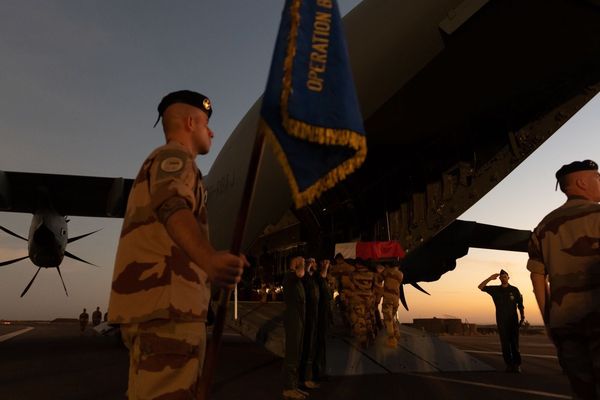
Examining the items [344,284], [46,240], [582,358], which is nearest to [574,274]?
[582,358]

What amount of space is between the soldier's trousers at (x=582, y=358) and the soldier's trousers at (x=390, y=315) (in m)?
5.55

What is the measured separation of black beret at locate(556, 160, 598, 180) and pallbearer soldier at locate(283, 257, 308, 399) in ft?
11.2

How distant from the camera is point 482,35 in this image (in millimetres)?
6465

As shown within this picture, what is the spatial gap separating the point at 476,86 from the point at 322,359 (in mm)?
4965

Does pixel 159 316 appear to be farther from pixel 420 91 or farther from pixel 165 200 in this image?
pixel 420 91

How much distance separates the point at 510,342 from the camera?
7762 mm

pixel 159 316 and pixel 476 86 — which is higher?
pixel 476 86

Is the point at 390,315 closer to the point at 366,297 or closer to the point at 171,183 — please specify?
the point at 366,297

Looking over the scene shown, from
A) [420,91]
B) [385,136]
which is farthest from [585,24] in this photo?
[385,136]

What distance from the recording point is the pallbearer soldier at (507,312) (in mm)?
7671

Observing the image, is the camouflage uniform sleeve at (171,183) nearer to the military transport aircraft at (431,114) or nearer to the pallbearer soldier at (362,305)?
the military transport aircraft at (431,114)

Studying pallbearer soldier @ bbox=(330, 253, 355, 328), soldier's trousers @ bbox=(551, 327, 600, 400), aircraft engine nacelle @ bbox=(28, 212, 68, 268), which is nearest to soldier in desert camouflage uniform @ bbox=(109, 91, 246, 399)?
soldier's trousers @ bbox=(551, 327, 600, 400)

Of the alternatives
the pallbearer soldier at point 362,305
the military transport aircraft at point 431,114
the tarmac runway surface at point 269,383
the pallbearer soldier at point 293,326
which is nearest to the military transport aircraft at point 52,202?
the tarmac runway surface at point 269,383

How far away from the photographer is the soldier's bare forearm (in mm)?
1631
